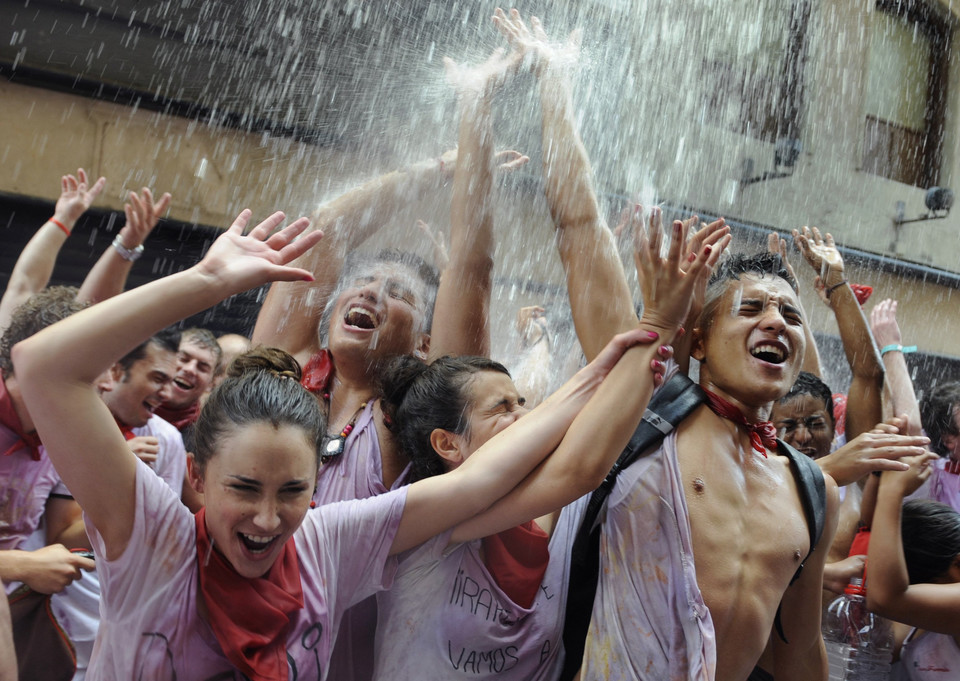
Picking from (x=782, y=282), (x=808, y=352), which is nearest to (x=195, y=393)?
(x=782, y=282)

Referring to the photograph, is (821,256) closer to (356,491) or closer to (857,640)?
(857,640)

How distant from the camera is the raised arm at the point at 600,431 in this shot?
1847mm

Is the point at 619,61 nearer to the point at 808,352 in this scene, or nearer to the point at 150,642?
the point at 808,352

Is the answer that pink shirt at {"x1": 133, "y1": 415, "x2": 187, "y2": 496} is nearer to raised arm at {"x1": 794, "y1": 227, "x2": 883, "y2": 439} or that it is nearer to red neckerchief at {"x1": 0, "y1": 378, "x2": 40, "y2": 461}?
red neckerchief at {"x1": 0, "y1": 378, "x2": 40, "y2": 461}

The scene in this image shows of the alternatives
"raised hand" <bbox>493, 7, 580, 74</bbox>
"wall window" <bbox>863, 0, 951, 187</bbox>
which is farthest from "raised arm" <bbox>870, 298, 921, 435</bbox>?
"wall window" <bbox>863, 0, 951, 187</bbox>

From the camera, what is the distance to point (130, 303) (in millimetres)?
1449

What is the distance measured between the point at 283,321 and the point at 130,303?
144 centimetres

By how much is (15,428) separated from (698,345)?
1.91 metres

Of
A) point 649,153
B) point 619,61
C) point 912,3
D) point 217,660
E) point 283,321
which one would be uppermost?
point 912,3

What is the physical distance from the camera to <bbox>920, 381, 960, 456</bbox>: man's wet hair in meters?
3.75

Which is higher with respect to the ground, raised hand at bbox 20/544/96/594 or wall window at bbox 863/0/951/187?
wall window at bbox 863/0/951/187

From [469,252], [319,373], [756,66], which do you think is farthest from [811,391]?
[756,66]

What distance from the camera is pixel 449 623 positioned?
197cm

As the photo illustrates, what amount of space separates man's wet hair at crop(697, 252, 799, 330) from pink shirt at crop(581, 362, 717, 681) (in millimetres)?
474
